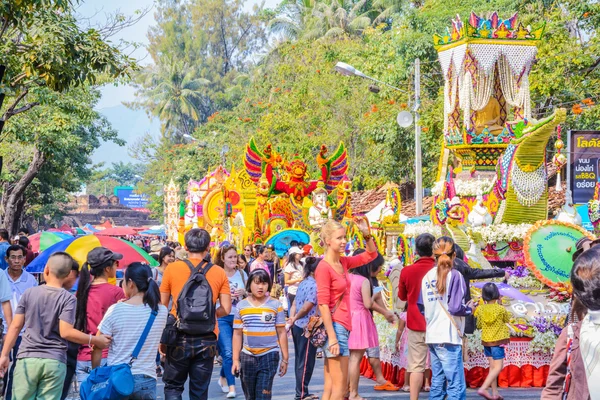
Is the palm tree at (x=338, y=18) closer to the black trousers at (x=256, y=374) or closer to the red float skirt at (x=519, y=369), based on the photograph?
the red float skirt at (x=519, y=369)

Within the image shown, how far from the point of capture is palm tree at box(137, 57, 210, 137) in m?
72.2

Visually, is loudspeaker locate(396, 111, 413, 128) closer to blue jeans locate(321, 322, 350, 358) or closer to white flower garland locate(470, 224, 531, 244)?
white flower garland locate(470, 224, 531, 244)

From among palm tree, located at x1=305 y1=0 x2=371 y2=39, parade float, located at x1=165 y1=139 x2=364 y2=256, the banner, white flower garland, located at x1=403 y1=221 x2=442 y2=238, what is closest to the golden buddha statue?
the banner

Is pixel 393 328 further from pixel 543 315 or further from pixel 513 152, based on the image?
pixel 513 152

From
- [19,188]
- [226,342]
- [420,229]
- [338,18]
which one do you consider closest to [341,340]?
[226,342]

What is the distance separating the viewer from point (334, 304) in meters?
7.92

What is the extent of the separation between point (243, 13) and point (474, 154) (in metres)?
63.4

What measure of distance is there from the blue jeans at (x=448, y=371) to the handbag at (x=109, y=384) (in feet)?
9.44

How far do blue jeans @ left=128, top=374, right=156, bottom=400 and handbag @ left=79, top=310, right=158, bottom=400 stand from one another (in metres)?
0.14

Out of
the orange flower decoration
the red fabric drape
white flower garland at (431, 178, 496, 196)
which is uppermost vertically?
the orange flower decoration

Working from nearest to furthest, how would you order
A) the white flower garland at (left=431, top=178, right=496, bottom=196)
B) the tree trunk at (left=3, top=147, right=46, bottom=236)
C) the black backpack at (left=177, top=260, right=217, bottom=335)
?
the black backpack at (left=177, top=260, right=217, bottom=335) → the white flower garland at (left=431, top=178, right=496, bottom=196) → the tree trunk at (left=3, top=147, right=46, bottom=236)

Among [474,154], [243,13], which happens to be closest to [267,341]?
[474,154]

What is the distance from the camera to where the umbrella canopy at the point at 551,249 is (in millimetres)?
12273

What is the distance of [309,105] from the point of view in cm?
3381
